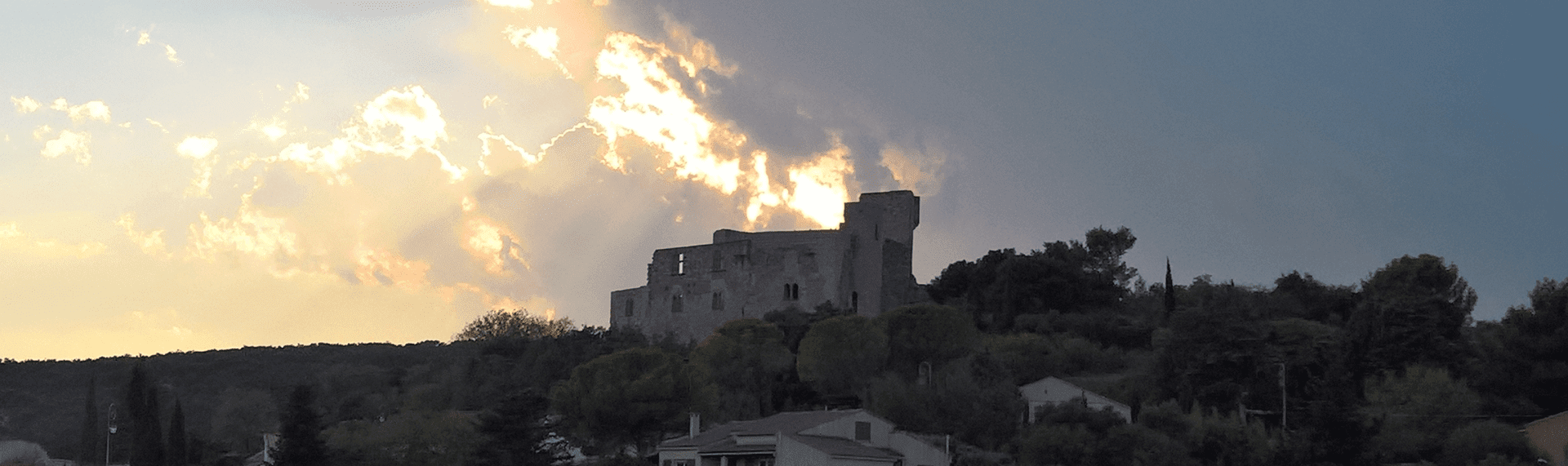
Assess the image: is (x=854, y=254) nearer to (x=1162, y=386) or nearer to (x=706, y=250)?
(x=706, y=250)

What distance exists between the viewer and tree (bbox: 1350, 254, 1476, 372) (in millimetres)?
61344

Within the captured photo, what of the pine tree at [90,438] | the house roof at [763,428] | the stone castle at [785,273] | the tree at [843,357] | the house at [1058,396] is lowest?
the pine tree at [90,438]

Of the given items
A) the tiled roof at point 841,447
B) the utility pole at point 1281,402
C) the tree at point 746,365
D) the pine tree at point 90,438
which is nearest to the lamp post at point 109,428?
the pine tree at point 90,438

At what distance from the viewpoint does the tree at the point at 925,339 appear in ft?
226

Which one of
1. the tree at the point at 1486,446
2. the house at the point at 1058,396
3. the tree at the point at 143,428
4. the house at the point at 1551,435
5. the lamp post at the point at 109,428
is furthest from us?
the lamp post at the point at 109,428

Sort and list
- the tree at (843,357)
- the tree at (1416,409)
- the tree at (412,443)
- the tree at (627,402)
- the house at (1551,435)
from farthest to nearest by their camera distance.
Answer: the tree at (843,357), the tree at (627,402), the tree at (412,443), the tree at (1416,409), the house at (1551,435)

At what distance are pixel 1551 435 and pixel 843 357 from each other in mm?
26949

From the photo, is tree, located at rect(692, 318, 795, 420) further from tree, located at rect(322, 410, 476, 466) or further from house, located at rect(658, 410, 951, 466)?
tree, located at rect(322, 410, 476, 466)

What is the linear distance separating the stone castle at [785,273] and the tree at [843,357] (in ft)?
39.2

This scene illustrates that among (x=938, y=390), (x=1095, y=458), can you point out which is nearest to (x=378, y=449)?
(x=938, y=390)

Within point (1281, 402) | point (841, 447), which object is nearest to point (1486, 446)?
point (1281, 402)

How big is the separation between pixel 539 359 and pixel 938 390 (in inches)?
1093

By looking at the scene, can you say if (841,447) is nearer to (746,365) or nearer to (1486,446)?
(1486,446)

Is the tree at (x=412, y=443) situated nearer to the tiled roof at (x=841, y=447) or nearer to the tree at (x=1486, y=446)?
the tiled roof at (x=841, y=447)
